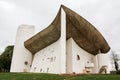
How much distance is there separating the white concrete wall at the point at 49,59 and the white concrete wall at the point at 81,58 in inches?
91.8

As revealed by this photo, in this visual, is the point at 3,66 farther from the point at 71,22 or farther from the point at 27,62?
the point at 71,22

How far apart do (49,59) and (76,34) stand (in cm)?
525

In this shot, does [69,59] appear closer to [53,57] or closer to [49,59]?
[53,57]

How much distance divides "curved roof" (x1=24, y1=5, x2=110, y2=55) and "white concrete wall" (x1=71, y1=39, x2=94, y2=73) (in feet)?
2.02

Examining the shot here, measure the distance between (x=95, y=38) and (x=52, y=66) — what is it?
7.05 meters

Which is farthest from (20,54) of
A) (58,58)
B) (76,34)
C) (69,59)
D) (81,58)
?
(76,34)

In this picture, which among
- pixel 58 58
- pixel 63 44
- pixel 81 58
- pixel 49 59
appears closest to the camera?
pixel 63 44

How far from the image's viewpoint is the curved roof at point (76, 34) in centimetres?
1966

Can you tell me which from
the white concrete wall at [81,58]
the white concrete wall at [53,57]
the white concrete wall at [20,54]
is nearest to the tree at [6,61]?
the white concrete wall at [20,54]

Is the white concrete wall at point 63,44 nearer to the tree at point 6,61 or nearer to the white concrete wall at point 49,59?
the white concrete wall at point 49,59

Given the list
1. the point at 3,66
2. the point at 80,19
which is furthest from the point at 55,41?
the point at 3,66

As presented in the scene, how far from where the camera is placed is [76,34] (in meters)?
21.9

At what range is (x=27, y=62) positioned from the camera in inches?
1173

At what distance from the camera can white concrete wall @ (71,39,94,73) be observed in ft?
71.2
